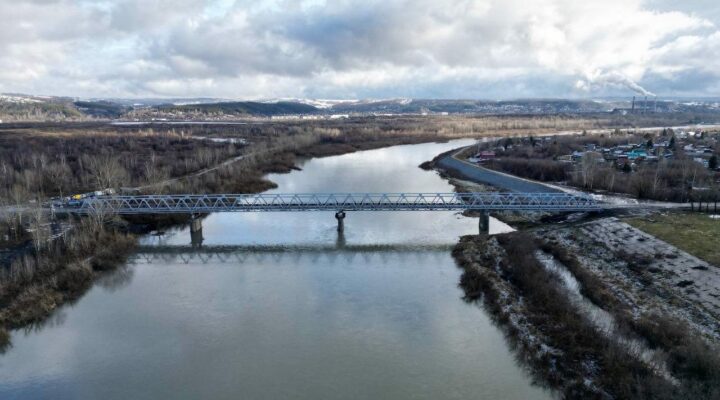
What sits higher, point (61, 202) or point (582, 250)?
point (61, 202)

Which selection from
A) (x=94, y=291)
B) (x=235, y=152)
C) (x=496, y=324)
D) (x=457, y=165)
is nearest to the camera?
(x=496, y=324)

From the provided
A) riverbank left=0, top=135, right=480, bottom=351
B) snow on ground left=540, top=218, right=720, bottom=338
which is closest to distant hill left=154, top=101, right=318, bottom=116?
riverbank left=0, top=135, right=480, bottom=351

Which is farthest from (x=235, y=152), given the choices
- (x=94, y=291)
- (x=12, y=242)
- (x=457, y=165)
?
(x=94, y=291)

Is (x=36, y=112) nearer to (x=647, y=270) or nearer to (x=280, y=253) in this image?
(x=280, y=253)

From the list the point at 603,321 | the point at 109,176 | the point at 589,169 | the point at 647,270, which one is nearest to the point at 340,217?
the point at 647,270

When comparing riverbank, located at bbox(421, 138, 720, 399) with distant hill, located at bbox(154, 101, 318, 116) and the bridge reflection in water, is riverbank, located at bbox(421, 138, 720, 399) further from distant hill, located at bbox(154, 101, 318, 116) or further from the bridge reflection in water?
distant hill, located at bbox(154, 101, 318, 116)

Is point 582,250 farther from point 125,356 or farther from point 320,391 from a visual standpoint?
point 125,356
